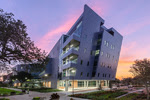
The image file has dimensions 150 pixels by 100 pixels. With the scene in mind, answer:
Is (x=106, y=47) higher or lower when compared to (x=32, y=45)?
higher

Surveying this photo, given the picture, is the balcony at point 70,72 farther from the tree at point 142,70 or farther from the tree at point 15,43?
the tree at point 15,43

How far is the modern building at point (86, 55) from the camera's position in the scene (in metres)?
43.2

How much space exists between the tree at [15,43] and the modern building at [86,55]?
81.0 ft

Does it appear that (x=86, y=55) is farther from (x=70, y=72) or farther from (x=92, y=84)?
(x=92, y=84)

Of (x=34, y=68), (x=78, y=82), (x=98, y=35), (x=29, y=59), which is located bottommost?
(x=78, y=82)

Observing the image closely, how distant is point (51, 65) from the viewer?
63.3 metres

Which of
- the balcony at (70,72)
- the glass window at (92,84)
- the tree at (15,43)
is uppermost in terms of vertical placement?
the tree at (15,43)

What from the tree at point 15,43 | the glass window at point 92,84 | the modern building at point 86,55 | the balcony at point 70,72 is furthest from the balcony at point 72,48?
the tree at point 15,43

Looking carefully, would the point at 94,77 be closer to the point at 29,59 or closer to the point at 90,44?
the point at 90,44

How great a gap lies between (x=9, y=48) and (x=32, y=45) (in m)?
2.77

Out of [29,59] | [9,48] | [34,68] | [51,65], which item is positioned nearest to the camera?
[9,48]

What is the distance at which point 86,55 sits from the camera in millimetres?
46062

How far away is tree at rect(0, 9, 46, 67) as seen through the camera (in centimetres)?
1330

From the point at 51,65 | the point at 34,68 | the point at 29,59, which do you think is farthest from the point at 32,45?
the point at 51,65
